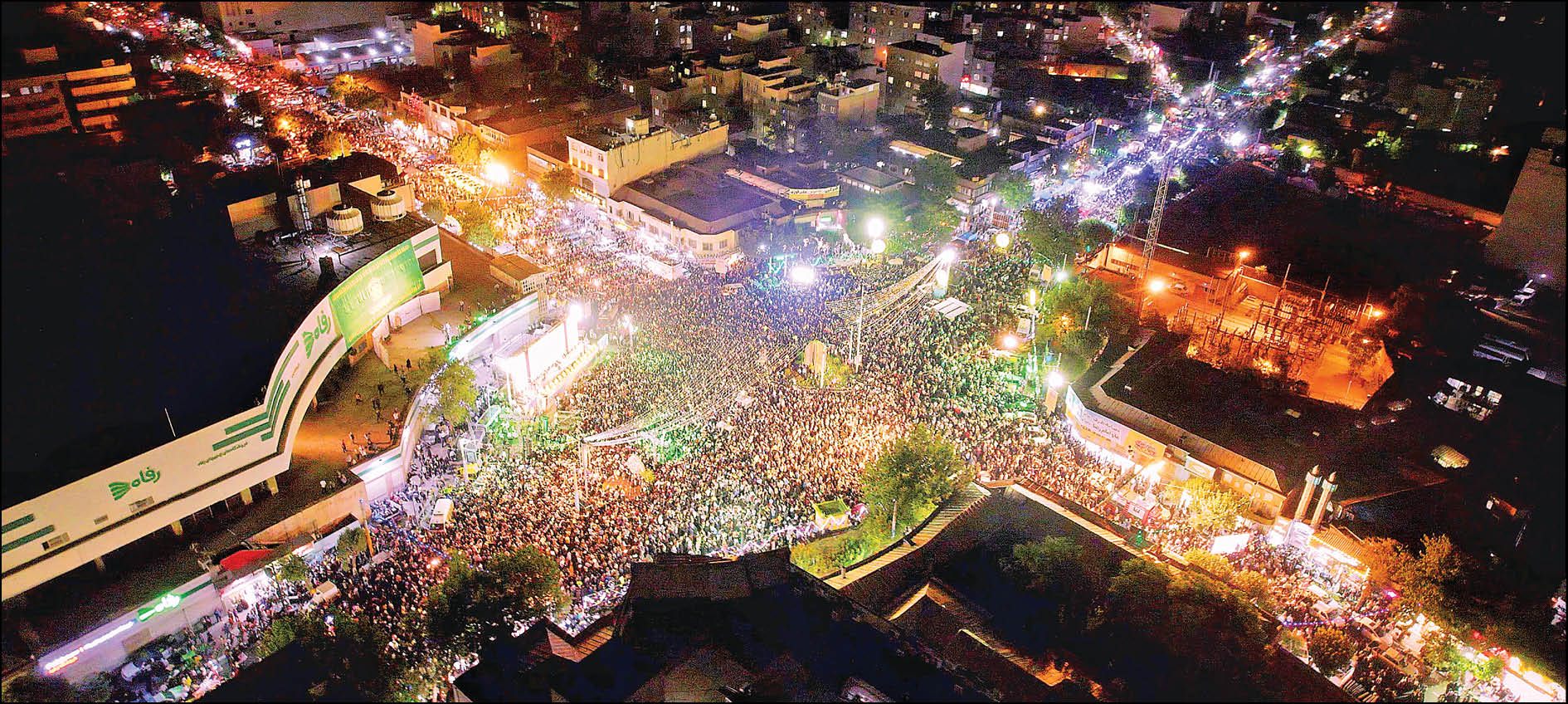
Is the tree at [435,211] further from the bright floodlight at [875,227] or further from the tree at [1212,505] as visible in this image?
the tree at [1212,505]

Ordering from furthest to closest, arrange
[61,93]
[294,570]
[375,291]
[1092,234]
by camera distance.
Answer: [61,93] < [1092,234] < [375,291] < [294,570]

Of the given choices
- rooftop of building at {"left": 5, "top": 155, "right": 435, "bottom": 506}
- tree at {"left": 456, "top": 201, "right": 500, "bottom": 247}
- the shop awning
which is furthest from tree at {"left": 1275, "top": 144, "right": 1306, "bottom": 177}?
rooftop of building at {"left": 5, "top": 155, "right": 435, "bottom": 506}

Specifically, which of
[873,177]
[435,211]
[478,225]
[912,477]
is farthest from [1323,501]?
[435,211]

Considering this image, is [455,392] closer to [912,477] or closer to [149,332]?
[149,332]

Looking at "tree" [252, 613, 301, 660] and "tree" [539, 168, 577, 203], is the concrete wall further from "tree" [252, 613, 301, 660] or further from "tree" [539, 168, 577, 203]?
"tree" [539, 168, 577, 203]

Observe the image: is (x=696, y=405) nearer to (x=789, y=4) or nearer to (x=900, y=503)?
(x=900, y=503)

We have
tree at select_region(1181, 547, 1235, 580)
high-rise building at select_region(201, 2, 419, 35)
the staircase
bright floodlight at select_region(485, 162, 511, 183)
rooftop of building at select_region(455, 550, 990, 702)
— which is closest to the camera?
rooftop of building at select_region(455, 550, 990, 702)

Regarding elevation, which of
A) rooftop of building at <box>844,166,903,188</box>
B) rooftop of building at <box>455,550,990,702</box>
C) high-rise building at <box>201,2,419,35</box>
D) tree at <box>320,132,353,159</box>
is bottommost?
rooftop of building at <box>455,550,990,702</box>
